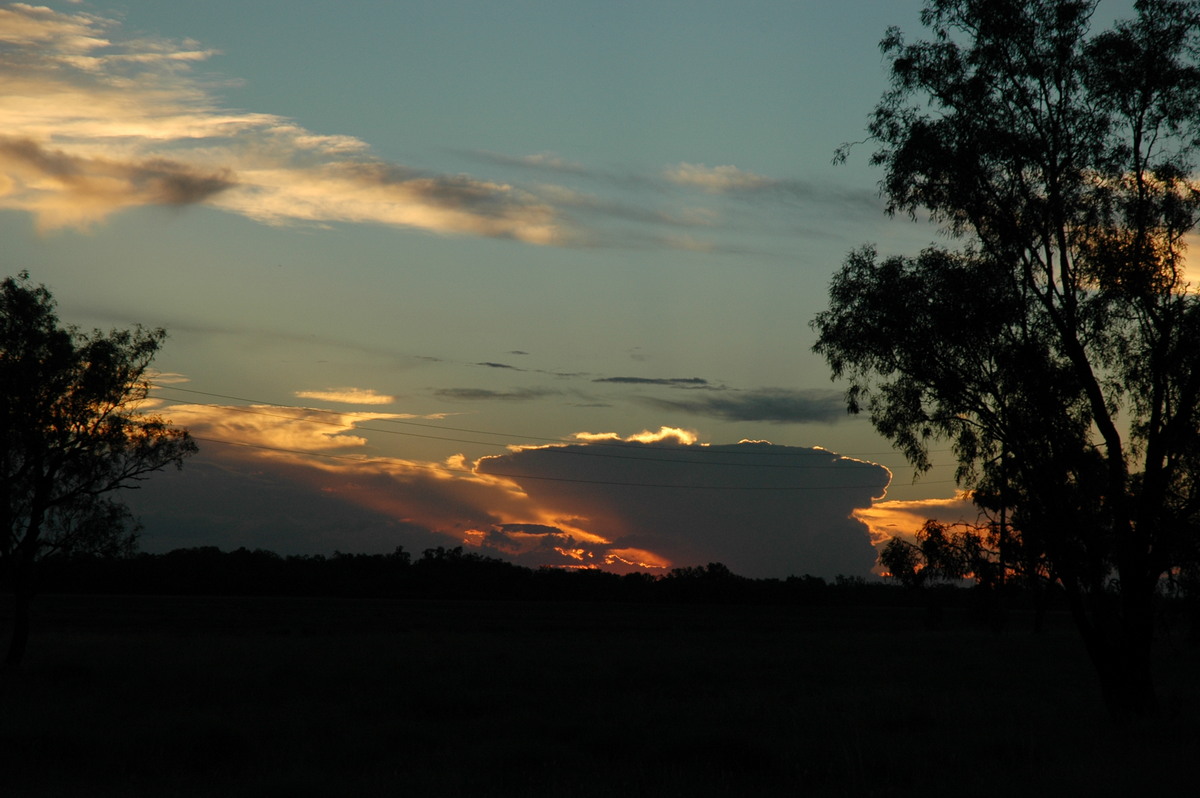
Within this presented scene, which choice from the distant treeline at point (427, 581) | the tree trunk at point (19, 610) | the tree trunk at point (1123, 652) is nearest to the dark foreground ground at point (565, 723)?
the tree trunk at point (1123, 652)

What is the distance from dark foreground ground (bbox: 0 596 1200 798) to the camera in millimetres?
16391

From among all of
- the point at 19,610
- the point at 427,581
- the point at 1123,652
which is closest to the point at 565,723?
the point at 1123,652

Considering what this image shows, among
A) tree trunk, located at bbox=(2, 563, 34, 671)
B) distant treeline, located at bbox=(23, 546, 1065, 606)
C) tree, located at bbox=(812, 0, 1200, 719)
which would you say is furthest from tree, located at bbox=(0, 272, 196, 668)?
distant treeline, located at bbox=(23, 546, 1065, 606)

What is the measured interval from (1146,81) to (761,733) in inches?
643

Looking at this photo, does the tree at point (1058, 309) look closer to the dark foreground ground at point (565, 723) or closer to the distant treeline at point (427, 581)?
the dark foreground ground at point (565, 723)

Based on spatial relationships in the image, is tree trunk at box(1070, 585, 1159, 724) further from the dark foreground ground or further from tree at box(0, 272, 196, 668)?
tree at box(0, 272, 196, 668)

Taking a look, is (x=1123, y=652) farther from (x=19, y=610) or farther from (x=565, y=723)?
(x=19, y=610)

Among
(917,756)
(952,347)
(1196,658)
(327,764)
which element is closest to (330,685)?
(327,764)

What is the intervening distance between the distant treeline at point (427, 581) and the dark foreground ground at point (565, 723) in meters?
76.2

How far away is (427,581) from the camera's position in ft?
485

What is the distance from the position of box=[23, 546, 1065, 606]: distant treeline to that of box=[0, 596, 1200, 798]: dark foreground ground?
76.2m

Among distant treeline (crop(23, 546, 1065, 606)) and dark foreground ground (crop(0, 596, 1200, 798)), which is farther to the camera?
distant treeline (crop(23, 546, 1065, 606))

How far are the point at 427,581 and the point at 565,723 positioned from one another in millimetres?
128180

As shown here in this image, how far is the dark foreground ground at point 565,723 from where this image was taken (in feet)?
53.8
